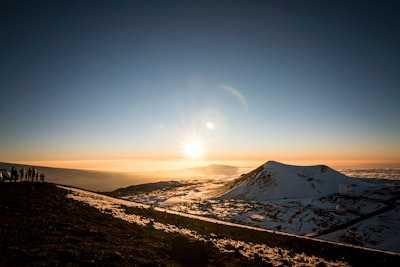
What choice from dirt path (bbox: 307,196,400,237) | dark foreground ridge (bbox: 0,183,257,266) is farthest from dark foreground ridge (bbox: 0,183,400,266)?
dirt path (bbox: 307,196,400,237)

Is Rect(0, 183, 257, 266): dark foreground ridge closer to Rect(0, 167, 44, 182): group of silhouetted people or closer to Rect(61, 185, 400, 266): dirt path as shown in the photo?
Rect(61, 185, 400, 266): dirt path

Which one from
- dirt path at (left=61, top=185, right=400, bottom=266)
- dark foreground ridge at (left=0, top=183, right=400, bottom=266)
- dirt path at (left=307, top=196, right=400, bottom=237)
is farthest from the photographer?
dirt path at (left=307, top=196, right=400, bottom=237)

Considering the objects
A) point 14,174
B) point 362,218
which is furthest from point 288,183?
point 14,174

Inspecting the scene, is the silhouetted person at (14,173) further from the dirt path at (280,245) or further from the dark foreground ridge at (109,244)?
the dirt path at (280,245)

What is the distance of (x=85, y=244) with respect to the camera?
1641 cm

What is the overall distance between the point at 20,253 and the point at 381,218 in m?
74.4

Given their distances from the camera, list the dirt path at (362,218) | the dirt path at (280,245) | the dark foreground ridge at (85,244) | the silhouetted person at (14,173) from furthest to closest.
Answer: the dirt path at (362,218) → the silhouetted person at (14,173) → the dirt path at (280,245) → the dark foreground ridge at (85,244)

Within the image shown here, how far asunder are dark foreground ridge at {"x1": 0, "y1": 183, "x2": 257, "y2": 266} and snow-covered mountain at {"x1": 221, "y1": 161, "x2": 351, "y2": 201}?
82.6 m

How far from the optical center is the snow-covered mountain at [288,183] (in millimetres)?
100625

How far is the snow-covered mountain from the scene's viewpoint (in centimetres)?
10062

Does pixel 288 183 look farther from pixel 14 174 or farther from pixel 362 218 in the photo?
pixel 14 174

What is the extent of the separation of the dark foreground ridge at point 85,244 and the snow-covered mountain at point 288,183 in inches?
3253

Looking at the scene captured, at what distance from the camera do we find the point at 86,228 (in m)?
21.0

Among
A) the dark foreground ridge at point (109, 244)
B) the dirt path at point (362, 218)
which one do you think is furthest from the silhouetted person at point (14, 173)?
the dirt path at point (362, 218)
